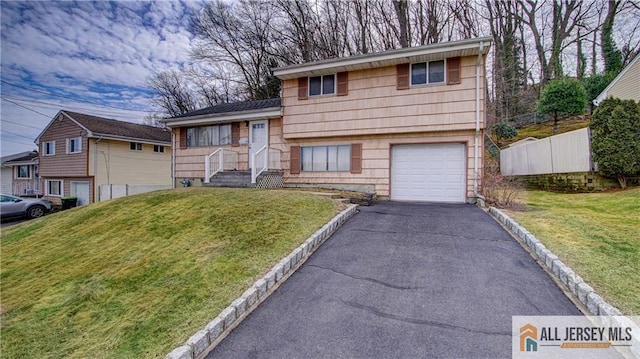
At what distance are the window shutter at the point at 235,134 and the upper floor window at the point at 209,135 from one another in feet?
0.60

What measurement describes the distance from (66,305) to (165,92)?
30.1 meters

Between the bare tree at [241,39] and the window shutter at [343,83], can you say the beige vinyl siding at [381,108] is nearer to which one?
the window shutter at [343,83]

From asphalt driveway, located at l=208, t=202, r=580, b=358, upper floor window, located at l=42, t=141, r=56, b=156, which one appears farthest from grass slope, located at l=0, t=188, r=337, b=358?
upper floor window, located at l=42, t=141, r=56, b=156

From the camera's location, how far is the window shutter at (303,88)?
455 inches

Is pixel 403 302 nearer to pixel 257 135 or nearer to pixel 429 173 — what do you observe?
pixel 429 173

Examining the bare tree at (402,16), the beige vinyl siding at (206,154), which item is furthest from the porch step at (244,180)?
the bare tree at (402,16)

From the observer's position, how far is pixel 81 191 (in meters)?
19.2

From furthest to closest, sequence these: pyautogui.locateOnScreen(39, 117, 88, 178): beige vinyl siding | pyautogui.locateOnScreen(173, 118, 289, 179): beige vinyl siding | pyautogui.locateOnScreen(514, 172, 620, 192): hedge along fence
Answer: pyautogui.locateOnScreen(39, 117, 88, 178): beige vinyl siding, pyautogui.locateOnScreen(173, 118, 289, 179): beige vinyl siding, pyautogui.locateOnScreen(514, 172, 620, 192): hedge along fence

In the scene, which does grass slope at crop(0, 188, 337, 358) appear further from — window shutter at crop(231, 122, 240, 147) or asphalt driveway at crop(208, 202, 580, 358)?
window shutter at crop(231, 122, 240, 147)

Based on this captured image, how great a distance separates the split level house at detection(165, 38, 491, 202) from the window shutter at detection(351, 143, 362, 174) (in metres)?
0.04

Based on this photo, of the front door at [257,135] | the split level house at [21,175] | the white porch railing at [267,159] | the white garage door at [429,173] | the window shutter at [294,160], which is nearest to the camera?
the white garage door at [429,173]

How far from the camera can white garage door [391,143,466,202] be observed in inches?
392

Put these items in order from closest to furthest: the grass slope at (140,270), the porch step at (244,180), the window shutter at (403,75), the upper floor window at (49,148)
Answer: the grass slope at (140,270) → the window shutter at (403,75) → the porch step at (244,180) → the upper floor window at (49,148)

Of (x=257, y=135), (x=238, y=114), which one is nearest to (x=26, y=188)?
(x=238, y=114)
